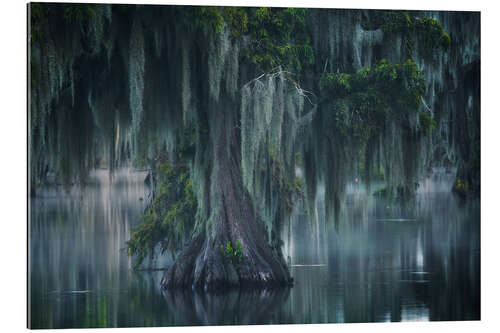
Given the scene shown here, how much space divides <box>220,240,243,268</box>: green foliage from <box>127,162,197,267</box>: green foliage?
1.10 feet

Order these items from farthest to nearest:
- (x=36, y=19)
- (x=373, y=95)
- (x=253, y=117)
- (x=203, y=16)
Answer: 1. (x=373, y=95)
2. (x=253, y=117)
3. (x=203, y=16)
4. (x=36, y=19)

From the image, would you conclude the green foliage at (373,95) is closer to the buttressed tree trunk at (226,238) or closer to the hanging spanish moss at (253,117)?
the hanging spanish moss at (253,117)

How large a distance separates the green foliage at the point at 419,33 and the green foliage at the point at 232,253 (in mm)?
2115

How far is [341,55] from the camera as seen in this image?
7.79 m

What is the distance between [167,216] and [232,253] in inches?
23.9

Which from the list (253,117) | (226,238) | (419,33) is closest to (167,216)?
(226,238)

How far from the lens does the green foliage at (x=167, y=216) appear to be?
747 centimetres

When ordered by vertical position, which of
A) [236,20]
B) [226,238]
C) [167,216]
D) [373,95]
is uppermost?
[236,20]

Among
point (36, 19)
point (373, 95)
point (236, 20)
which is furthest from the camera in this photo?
point (373, 95)

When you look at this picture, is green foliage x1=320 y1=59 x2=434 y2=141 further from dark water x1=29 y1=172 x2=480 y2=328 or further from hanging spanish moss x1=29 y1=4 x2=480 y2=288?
dark water x1=29 y1=172 x2=480 y2=328

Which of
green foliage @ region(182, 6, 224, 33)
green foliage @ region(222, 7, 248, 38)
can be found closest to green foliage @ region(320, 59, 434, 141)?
green foliage @ region(222, 7, 248, 38)

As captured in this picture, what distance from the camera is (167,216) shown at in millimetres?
7668

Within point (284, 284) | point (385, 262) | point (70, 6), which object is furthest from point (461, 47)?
point (70, 6)

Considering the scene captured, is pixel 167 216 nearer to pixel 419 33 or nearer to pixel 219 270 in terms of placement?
pixel 219 270
